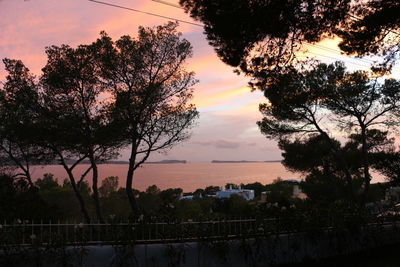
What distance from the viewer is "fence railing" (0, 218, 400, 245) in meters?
5.05

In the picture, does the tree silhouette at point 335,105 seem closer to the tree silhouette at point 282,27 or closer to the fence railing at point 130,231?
the tree silhouette at point 282,27

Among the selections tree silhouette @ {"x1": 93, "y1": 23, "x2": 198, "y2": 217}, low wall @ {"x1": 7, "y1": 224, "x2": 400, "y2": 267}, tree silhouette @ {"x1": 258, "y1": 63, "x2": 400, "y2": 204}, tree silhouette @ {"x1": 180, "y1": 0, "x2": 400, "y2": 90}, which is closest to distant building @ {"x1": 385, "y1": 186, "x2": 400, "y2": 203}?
tree silhouette @ {"x1": 258, "y1": 63, "x2": 400, "y2": 204}

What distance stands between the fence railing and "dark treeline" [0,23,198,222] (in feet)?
33.0

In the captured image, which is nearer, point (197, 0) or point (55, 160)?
point (197, 0)

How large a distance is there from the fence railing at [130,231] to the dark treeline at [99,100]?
10072mm

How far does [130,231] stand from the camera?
5422mm

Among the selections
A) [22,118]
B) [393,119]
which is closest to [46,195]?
[22,118]

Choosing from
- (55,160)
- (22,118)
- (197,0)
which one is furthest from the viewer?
(55,160)

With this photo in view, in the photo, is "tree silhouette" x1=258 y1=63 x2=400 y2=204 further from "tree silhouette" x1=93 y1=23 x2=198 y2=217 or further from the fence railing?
the fence railing

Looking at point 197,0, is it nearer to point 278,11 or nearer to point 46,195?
point 278,11

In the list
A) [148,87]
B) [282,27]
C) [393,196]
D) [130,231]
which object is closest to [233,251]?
[130,231]

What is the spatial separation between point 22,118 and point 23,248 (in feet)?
37.9

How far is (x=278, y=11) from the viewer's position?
6.61 m

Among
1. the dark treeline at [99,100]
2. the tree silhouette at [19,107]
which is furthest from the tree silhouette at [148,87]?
the tree silhouette at [19,107]
